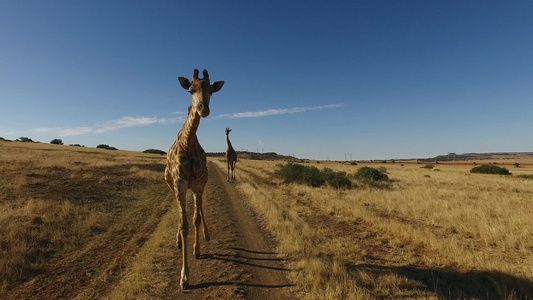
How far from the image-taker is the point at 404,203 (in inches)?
570

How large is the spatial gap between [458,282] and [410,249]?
2156 mm

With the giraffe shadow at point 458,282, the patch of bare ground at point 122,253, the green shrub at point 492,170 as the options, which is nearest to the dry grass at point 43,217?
the patch of bare ground at point 122,253

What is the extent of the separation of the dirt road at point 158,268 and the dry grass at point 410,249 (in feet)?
2.73

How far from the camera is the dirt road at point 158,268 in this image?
5.05 m

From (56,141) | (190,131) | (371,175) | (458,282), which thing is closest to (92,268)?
(190,131)

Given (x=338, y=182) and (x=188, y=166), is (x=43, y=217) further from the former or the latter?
(x=338, y=182)

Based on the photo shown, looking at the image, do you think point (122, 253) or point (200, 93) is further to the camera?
point (122, 253)

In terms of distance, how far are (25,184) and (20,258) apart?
35.2 feet

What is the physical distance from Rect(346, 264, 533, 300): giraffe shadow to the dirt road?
2.45 meters

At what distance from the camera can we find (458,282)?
5707 mm

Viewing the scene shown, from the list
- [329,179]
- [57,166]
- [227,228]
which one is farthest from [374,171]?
[57,166]

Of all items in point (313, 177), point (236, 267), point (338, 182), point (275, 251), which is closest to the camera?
point (236, 267)

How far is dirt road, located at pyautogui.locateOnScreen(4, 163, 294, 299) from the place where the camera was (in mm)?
5055

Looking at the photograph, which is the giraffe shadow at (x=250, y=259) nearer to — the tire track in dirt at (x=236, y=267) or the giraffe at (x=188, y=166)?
the tire track in dirt at (x=236, y=267)
